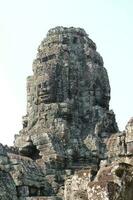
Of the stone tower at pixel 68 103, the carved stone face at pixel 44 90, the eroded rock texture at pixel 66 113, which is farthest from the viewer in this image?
the carved stone face at pixel 44 90

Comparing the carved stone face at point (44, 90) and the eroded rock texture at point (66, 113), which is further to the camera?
the carved stone face at point (44, 90)

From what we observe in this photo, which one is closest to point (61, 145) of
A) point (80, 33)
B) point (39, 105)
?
point (39, 105)

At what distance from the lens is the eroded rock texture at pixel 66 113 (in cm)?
4494

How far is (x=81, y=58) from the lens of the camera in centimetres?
5406

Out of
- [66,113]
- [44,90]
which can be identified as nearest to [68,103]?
[66,113]

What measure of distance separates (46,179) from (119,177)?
109 feet

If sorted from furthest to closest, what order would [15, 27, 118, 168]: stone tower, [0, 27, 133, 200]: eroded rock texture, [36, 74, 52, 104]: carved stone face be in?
[36, 74, 52, 104]: carved stone face
[15, 27, 118, 168]: stone tower
[0, 27, 133, 200]: eroded rock texture

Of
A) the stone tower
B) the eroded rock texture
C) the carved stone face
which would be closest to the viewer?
the eroded rock texture

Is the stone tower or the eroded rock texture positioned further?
the stone tower

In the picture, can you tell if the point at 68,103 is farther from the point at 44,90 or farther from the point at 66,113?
the point at 44,90

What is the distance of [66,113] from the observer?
164ft

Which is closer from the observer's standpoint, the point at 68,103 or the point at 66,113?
the point at 66,113

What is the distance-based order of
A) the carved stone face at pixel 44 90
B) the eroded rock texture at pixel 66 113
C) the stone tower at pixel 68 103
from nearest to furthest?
the eroded rock texture at pixel 66 113
the stone tower at pixel 68 103
the carved stone face at pixel 44 90

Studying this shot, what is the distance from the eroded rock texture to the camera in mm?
44938
